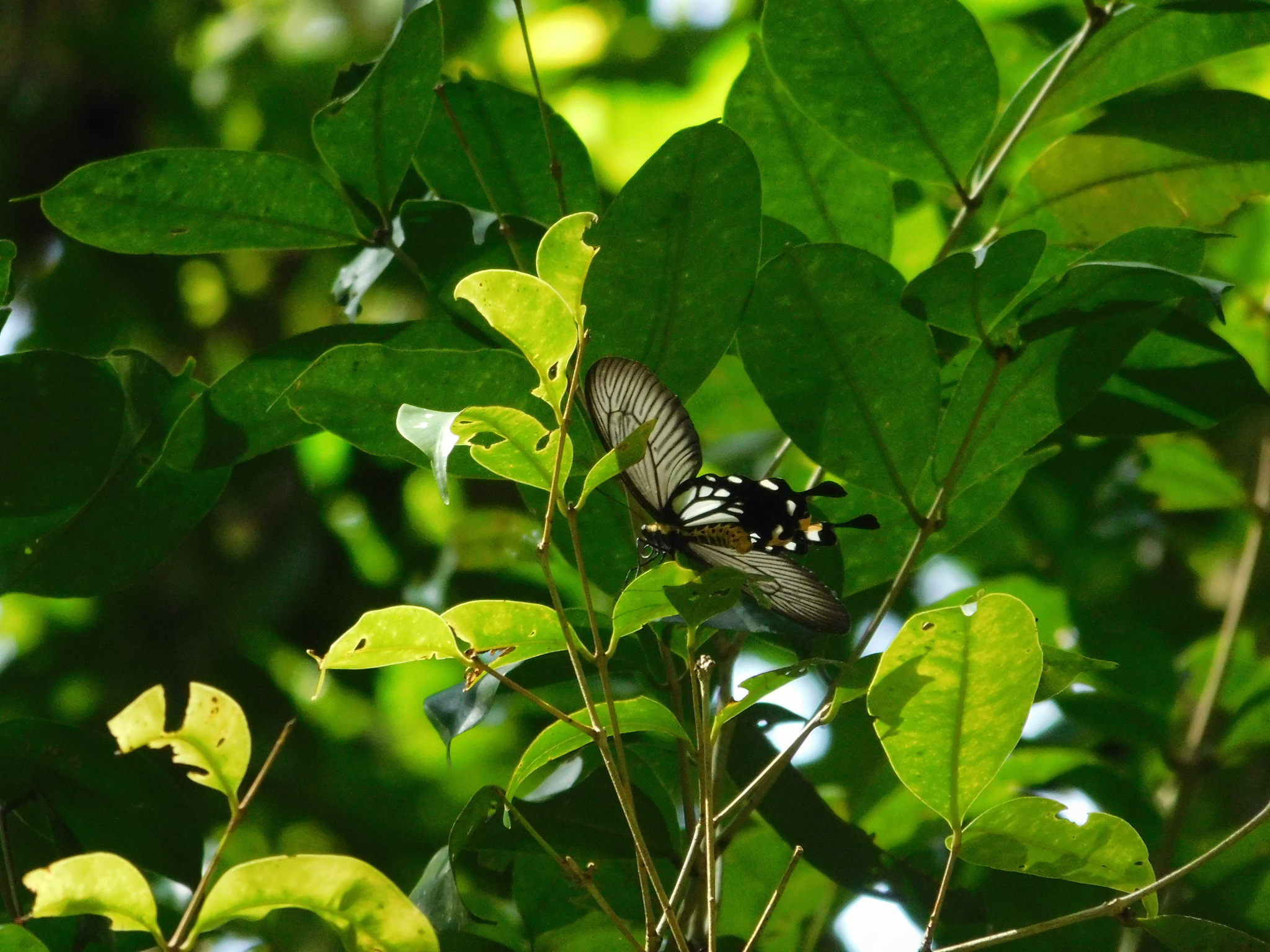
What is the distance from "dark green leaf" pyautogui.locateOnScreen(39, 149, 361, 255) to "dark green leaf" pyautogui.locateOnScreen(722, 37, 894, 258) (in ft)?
0.98

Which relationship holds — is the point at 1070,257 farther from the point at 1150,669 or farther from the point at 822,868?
the point at 1150,669

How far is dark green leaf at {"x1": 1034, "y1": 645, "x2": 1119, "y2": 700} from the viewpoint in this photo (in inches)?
25.2

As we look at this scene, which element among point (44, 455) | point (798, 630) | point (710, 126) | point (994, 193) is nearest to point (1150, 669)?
point (994, 193)

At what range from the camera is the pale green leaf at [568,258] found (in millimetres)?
558

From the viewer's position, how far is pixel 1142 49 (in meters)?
0.89

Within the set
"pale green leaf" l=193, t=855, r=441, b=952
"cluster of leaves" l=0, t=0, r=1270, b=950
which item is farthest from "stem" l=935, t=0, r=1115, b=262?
"pale green leaf" l=193, t=855, r=441, b=952

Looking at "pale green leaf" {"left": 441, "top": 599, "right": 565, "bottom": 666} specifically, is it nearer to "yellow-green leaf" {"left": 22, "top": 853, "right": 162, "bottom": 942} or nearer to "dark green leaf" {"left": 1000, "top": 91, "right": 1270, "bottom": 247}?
"yellow-green leaf" {"left": 22, "top": 853, "right": 162, "bottom": 942}

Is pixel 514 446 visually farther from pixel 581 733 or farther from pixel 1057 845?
pixel 1057 845

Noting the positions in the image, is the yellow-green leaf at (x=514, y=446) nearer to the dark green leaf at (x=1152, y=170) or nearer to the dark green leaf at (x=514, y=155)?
the dark green leaf at (x=514, y=155)

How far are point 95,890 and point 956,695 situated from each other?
1.29 feet

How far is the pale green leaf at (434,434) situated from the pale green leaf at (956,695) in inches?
8.9

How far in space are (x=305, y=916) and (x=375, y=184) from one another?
4.26ft

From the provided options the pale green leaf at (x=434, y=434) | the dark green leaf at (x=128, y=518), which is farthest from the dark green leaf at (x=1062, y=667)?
the dark green leaf at (x=128, y=518)

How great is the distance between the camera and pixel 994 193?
144cm
